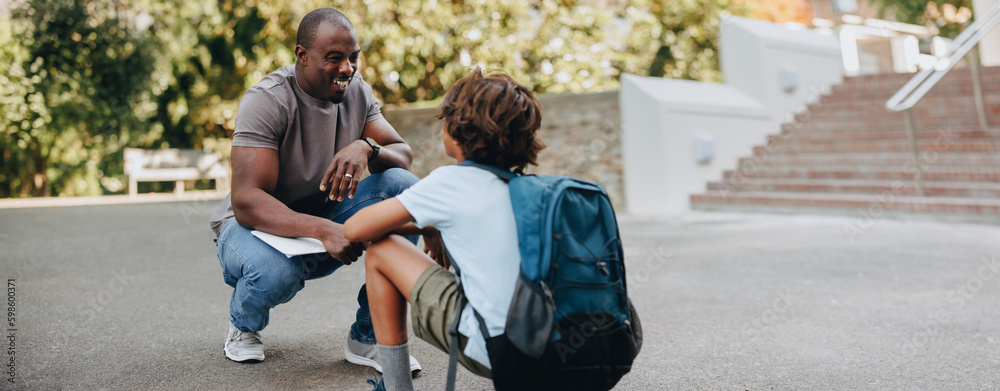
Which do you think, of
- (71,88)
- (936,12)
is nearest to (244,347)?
(71,88)

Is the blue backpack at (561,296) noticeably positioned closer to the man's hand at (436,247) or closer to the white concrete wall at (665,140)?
the man's hand at (436,247)

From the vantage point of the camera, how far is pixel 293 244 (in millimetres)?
2240

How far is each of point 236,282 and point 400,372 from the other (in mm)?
799

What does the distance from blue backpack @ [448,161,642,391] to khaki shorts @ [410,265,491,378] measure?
55 mm

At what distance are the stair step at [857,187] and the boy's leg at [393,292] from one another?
6753 mm

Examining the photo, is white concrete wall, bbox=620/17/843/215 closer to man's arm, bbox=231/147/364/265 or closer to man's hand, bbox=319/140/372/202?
man's hand, bbox=319/140/372/202

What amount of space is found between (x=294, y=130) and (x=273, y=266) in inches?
19.1

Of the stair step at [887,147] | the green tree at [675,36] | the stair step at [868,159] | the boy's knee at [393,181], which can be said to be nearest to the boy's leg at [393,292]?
the boy's knee at [393,181]

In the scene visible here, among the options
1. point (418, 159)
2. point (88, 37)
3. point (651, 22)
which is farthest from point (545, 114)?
Answer: point (88, 37)

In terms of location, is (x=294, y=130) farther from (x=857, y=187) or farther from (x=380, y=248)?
(x=857, y=187)

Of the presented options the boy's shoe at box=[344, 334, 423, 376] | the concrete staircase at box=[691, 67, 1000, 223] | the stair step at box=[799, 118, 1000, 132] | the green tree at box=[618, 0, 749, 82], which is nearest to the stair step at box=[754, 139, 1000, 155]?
the concrete staircase at box=[691, 67, 1000, 223]

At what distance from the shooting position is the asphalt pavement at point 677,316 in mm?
2566

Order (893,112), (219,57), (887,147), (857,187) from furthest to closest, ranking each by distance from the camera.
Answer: (219,57) < (893,112) < (887,147) < (857,187)

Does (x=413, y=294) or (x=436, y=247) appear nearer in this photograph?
(x=413, y=294)
